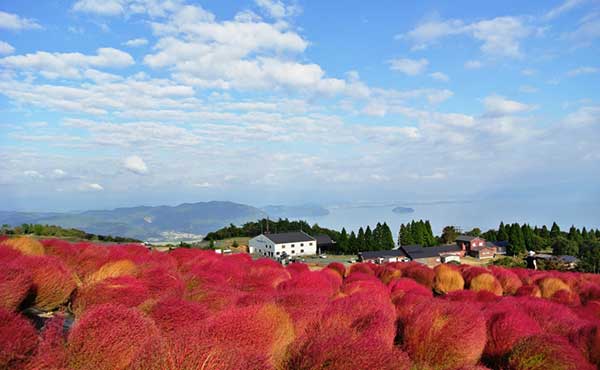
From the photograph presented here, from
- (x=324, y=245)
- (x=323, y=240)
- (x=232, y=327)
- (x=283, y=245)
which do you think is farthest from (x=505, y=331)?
(x=323, y=240)

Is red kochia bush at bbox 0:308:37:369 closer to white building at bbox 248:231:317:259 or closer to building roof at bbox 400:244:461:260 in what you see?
building roof at bbox 400:244:461:260

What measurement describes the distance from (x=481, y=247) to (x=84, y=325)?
252 ft

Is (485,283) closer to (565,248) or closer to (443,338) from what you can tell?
(443,338)

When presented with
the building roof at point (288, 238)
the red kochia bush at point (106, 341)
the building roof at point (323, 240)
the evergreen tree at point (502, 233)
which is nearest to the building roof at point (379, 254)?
the building roof at point (288, 238)

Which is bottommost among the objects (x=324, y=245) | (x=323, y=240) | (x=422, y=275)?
(x=324, y=245)

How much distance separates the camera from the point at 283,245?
67.3 meters

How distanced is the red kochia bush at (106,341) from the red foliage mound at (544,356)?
196 inches

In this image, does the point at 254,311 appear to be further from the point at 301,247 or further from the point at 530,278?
the point at 301,247

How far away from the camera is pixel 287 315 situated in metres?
5.14

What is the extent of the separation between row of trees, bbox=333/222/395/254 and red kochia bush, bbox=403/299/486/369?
59056 millimetres

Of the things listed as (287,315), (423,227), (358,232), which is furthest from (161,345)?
(423,227)

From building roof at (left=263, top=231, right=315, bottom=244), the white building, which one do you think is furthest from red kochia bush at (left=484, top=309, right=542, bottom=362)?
building roof at (left=263, top=231, right=315, bottom=244)

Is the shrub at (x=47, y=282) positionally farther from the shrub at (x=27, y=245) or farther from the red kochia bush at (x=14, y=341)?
the shrub at (x=27, y=245)

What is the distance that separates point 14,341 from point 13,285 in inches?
88.0
